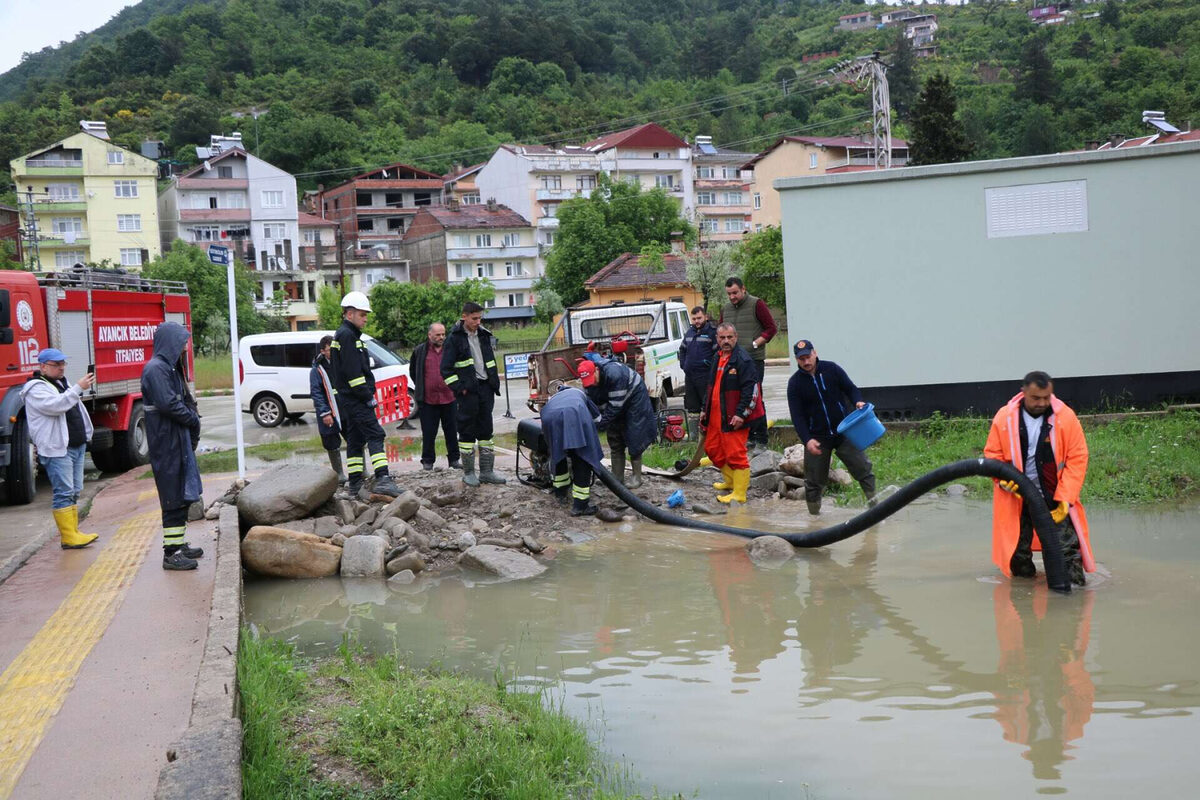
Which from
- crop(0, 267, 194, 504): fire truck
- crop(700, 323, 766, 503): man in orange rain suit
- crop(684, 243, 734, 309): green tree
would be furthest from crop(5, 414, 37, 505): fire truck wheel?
crop(684, 243, 734, 309): green tree

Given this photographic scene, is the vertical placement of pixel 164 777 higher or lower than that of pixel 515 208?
lower

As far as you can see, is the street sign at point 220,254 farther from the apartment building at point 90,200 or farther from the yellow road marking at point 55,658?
the apartment building at point 90,200

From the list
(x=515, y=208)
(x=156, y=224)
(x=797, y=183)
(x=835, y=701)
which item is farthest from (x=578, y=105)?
(x=835, y=701)

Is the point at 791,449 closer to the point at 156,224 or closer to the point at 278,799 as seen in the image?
the point at 278,799

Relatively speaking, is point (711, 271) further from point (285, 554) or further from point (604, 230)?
point (285, 554)

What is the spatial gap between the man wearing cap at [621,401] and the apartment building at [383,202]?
7225 cm

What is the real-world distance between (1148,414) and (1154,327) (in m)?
1.08

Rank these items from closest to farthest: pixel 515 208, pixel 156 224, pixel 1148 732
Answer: pixel 1148 732 < pixel 156 224 < pixel 515 208

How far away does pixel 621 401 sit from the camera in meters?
10.7

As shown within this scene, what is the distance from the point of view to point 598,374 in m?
10.5

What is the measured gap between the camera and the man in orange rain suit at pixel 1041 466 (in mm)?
7023

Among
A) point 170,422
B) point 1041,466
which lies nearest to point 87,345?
point 170,422

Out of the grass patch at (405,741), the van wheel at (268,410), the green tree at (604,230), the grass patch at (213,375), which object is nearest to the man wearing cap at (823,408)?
the grass patch at (405,741)

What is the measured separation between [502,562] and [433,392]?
304 centimetres
